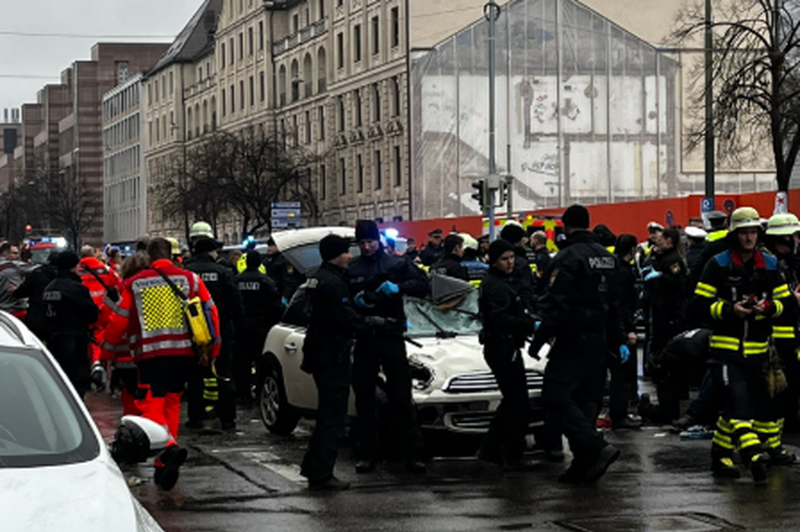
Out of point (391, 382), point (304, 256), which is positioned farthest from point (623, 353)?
point (304, 256)

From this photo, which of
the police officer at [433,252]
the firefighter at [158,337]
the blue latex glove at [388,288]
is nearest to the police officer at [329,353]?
the blue latex glove at [388,288]

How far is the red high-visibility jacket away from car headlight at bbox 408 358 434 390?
160cm

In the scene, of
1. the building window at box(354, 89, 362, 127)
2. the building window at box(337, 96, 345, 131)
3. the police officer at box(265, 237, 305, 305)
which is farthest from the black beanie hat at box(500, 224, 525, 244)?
the building window at box(337, 96, 345, 131)

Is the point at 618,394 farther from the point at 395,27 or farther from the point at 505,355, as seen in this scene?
the point at 395,27

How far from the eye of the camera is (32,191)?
132 metres

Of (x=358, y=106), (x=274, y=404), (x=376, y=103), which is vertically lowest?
(x=274, y=404)

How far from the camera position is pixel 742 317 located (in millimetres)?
10633

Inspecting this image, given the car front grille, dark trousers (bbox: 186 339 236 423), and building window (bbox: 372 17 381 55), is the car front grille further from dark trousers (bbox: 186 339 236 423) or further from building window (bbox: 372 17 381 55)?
building window (bbox: 372 17 381 55)

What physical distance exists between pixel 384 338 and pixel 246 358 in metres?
6.27

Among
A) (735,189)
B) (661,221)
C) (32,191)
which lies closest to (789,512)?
(661,221)

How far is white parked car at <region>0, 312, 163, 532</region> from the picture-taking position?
187 inches

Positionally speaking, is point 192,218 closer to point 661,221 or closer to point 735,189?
point 735,189

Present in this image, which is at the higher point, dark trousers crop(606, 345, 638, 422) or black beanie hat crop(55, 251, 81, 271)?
black beanie hat crop(55, 251, 81, 271)

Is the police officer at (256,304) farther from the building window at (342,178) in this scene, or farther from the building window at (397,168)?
the building window at (342,178)
